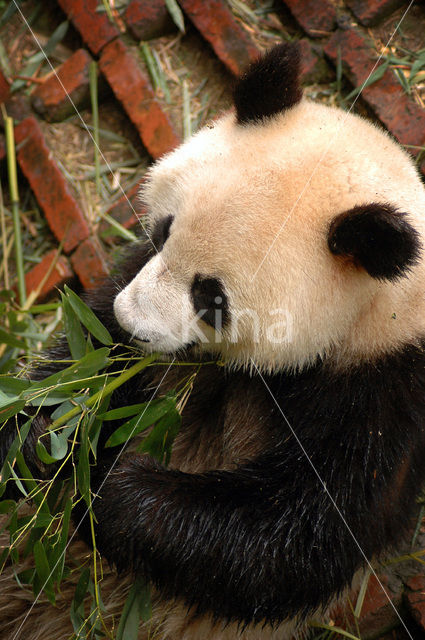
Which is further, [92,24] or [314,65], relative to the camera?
[92,24]

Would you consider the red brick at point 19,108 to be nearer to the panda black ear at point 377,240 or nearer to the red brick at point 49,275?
the red brick at point 49,275

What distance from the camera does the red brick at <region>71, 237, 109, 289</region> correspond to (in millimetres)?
2520

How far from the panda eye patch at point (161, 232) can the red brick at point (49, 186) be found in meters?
0.98

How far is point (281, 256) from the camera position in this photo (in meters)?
1.42

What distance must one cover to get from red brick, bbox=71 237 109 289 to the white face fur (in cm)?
97

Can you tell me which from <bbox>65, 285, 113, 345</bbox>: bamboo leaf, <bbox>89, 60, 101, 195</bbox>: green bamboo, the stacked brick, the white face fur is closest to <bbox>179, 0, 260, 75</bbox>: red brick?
the stacked brick

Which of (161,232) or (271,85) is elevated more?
(271,85)

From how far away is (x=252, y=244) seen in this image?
4.63 feet

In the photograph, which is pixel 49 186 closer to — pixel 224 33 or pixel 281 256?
pixel 224 33

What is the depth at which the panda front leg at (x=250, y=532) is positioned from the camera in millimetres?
1591

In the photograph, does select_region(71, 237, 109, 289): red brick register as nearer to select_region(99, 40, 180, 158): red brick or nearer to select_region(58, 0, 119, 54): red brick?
select_region(99, 40, 180, 158): red brick

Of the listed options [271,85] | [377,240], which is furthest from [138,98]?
[377,240]

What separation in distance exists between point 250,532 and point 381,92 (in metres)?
1.38

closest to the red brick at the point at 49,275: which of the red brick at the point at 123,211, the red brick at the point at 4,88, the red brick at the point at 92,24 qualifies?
the red brick at the point at 123,211
